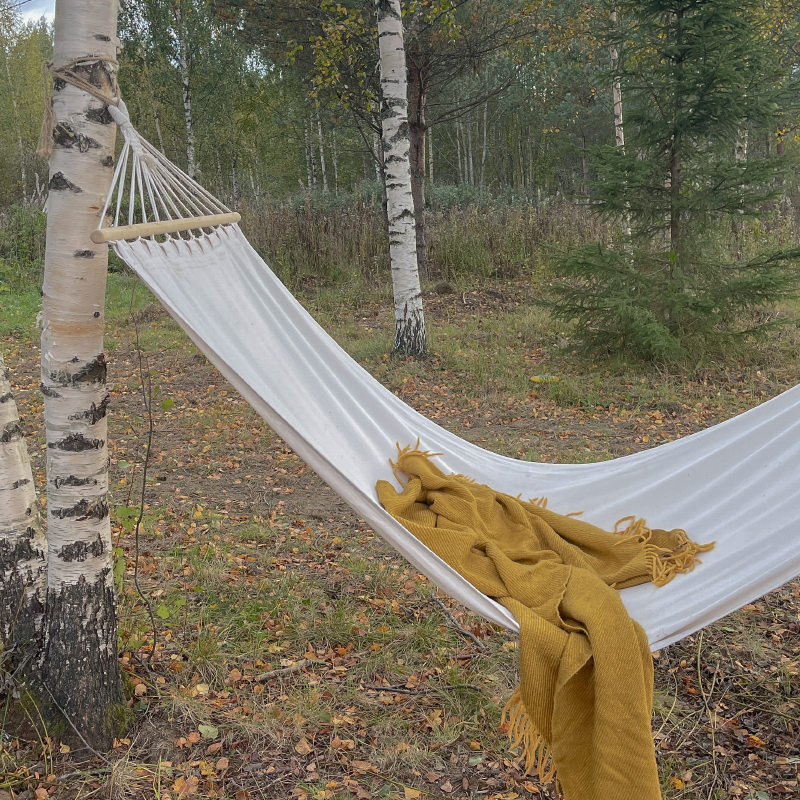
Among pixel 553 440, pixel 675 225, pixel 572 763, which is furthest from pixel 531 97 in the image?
pixel 572 763

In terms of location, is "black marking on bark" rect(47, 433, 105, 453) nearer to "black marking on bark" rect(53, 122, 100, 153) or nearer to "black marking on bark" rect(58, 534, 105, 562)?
"black marking on bark" rect(58, 534, 105, 562)

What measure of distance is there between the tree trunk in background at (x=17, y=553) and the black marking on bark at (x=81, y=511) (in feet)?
0.55

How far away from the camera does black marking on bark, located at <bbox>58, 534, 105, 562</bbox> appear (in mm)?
1629

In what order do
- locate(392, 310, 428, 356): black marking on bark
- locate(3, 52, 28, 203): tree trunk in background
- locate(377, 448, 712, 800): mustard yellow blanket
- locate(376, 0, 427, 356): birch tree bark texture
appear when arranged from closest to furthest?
locate(377, 448, 712, 800): mustard yellow blanket
locate(376, 0, 427, 356): birch tree bark texture
locate(392, 310, 428, 356): black marking on bark
locate(3, 52, 28, 203): tree trunk in background

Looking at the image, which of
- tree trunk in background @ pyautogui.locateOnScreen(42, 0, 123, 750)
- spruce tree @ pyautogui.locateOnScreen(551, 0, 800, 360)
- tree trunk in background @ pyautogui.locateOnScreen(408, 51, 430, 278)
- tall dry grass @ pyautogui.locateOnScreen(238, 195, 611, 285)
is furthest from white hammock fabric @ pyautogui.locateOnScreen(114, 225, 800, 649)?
tall dry grass @ pyautogui.locateOnScreen(238, 195, 611, 285)

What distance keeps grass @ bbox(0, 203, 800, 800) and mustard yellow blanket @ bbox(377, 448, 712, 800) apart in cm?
33

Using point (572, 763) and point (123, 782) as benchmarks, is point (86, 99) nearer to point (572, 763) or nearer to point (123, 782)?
point (123, 782)

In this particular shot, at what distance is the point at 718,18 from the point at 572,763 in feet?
13.5

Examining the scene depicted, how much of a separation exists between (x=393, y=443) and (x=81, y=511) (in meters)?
0.93

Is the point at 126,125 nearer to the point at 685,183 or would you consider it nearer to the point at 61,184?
the point at 61,184

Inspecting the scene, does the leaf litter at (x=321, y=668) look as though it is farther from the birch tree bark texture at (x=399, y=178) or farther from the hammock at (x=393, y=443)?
the birch tree bark texture at (x=399, y=178)

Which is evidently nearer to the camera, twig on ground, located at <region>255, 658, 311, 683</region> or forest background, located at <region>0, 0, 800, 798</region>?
forest background, located at <region>0, 0, 800, 798</region>

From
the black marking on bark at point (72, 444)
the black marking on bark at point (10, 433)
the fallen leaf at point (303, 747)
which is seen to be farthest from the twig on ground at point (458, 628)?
the black marking on bark at point (10, 433)

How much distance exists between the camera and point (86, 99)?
1.51m
